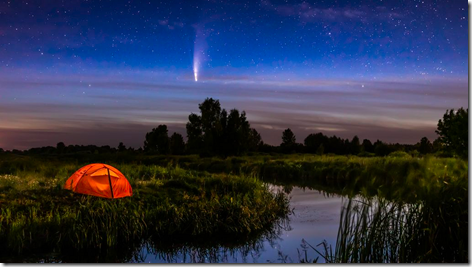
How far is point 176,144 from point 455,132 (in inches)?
1393

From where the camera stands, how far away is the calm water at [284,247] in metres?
9.83

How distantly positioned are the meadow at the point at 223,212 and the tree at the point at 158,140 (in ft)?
67.8

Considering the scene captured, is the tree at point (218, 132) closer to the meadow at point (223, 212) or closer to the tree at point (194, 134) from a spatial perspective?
the tree at point (194, 134)

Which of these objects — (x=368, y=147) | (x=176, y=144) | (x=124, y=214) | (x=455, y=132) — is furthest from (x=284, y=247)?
(x=176, y=144)

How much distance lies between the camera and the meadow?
6.49 meters

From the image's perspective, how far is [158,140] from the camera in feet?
148

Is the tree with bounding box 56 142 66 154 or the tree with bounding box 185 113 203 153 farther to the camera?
the tree with bounding box 185 113 203 153

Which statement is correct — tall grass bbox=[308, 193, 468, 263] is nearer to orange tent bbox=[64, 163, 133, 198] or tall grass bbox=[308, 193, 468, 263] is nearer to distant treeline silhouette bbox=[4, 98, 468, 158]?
orange tent bbox=[64, 163, 133, 198]

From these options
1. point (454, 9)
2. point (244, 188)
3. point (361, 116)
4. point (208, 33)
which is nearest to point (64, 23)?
point (208, 33)

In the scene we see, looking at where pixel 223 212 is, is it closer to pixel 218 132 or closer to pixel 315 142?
pixel 218 132

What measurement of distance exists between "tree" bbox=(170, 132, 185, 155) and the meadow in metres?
21.4

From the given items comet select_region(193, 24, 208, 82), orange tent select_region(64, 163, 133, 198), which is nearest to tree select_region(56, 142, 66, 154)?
orange tent select_region(64, 163, 133, 198)

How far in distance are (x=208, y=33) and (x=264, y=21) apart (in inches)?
46.3

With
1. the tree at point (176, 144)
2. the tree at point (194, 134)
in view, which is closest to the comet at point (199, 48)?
the tree at point (194, 134)
